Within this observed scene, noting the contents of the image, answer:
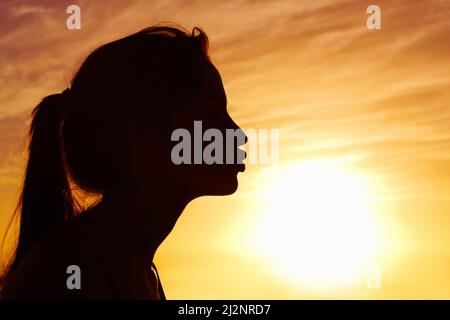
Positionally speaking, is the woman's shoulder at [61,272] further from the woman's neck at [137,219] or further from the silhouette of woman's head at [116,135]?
the silhouette of woman's head at [116,135]

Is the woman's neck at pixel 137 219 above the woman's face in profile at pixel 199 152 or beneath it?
beneath

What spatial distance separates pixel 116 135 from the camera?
12.0 ft

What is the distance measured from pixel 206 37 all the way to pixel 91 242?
4.64ft

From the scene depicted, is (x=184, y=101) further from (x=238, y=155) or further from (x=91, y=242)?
(x=91, y=242)

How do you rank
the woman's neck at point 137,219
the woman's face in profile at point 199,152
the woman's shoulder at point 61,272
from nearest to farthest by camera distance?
the woman's shoulder at point 61,272 < the woman's neck at point 137,219 < the woman's face in profile at point 199,152

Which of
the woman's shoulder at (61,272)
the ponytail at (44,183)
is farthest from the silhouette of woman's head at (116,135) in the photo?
the woman's shoulder at (61,272)

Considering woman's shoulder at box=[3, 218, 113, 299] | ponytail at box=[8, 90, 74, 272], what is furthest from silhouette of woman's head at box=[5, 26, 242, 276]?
woman's shoulder at box=[3, 218, 113, 299]

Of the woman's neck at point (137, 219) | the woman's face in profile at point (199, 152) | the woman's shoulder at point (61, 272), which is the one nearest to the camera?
the woman's shoulder at point (61, 272)

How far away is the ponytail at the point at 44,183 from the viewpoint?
3.64 meters

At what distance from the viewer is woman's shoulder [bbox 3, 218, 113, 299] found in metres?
3.08

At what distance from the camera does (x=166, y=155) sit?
11.9 ft

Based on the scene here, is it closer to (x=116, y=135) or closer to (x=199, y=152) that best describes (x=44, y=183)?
(x=116, y=135)

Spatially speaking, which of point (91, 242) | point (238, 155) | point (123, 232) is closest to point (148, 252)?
point (123, 232)
